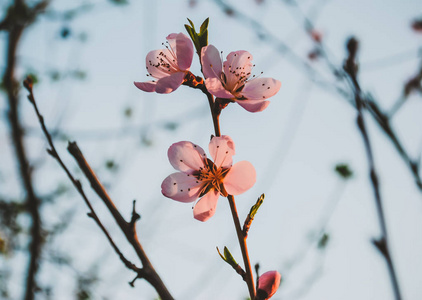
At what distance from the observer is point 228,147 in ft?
A: 2.76

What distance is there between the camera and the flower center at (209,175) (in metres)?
0.94

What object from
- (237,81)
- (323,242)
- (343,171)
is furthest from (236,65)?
(323,242)

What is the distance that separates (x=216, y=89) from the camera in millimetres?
808

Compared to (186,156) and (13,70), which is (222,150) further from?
(13,70)

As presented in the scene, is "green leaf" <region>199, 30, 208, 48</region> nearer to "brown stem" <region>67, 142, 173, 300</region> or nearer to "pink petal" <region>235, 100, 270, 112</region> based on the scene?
"pink petal" <region>235, 100, 270, 112</region>

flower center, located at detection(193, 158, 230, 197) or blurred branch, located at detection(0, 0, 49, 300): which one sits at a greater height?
blurred branch, located at detection(0, 0, 49, 300)

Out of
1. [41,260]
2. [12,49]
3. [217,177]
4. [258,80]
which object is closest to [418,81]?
[258,80]

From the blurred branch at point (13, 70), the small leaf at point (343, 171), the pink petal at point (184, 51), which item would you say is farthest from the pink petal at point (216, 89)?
the blurred branch at point (13, 70)

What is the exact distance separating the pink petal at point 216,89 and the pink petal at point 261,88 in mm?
159

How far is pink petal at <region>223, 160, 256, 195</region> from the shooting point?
83 centimetres

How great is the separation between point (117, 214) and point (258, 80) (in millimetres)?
542

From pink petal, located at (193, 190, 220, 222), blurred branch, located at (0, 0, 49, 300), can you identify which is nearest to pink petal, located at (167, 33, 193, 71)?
pink petal, located at (193, 190, 220, 222)

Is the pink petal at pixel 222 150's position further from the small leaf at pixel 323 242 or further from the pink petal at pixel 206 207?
the small leaf at pixel 323 242

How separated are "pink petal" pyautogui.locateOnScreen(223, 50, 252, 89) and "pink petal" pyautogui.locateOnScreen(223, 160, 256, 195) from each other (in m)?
0.26
